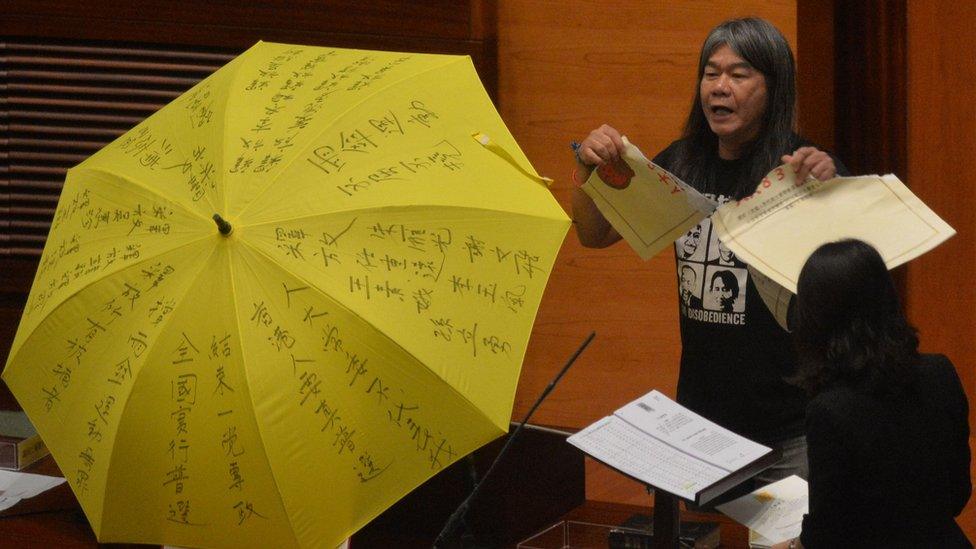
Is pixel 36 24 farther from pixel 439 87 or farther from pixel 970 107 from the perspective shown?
pixel 970 107

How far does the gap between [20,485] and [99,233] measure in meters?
0.85

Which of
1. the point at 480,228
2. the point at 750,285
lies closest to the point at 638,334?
the point at 750,285

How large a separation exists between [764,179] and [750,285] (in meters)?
0.29

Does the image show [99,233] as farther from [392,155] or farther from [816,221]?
[816,221]

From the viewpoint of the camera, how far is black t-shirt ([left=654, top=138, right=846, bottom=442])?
2.56 m

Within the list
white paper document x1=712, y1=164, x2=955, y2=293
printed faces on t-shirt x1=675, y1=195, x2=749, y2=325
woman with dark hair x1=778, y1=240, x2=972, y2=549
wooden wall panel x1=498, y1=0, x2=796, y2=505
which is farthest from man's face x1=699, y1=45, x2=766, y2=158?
wooden wall panel x1=498, y1=0, x2=796, y2=505

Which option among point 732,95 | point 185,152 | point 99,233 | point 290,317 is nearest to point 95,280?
point 99,233

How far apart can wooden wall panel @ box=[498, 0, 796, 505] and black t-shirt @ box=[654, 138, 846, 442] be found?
139 centimetres

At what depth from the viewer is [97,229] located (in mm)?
2152

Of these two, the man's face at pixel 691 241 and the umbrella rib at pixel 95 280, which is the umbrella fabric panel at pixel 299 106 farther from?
the man's face at pixel 691 241

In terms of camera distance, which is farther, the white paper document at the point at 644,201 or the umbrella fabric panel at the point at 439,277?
the white paper document at the point at 644,201

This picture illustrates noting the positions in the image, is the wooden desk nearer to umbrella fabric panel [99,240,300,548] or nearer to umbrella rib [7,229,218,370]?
umbrella fabric panel [99,240,300,548]

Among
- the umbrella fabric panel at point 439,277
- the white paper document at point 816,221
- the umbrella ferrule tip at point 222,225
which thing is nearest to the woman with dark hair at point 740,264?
the white paper document at point 816,221

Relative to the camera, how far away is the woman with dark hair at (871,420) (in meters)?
1.91
